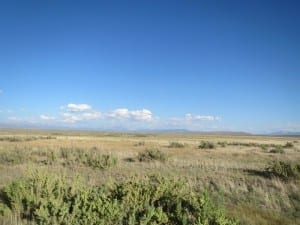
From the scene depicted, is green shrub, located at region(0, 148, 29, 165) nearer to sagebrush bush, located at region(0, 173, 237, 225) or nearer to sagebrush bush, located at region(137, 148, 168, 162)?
sagebrush bush, located at region(137, 148, 168, 162)

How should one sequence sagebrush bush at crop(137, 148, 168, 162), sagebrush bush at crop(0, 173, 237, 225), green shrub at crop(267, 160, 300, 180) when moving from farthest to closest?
sagebrush bush at crop(137, 148, 168, 162) → green shrub at crop(267, 160, 300, 180) → sagebrush bush at crop(0, 173, 237, 225)

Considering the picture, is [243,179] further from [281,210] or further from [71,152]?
[71,152]

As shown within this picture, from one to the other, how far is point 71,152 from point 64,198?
14.1 meters

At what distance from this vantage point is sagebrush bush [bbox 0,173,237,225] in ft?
20.2

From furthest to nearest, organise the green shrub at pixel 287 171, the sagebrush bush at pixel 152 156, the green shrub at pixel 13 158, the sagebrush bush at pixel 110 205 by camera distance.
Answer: the sagebrush bush at pixel 152 156 < the green shrub at pixel 13 158 < the green shrub at pixel 287 171 < the sagebrush bush at pixel 110 205

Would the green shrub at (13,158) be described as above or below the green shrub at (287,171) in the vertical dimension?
above

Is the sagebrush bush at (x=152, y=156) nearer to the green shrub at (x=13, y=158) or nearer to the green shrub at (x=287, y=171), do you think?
the green shrub at (x=13, y=158)

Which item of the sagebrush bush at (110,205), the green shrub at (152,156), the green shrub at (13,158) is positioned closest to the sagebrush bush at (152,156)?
the green shrub at (152,156)

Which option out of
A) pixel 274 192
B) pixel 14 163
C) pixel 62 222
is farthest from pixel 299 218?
pixel 14 163

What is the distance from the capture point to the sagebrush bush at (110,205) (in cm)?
614

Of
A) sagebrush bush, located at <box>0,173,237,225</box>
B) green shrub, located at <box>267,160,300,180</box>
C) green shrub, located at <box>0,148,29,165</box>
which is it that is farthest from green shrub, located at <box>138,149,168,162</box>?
sagebrush bush, located at <box>0,173,237,225</box>

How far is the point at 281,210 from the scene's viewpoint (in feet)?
28.3

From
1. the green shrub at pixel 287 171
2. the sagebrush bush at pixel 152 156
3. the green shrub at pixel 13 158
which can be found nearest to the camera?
the green shrub at pixel 287 171

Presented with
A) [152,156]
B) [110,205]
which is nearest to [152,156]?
[152,156]
